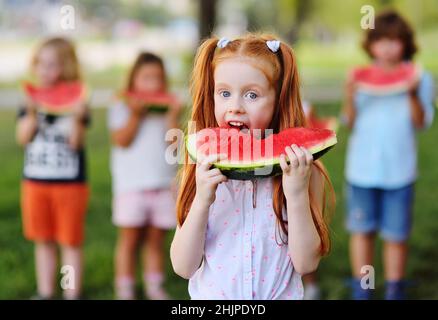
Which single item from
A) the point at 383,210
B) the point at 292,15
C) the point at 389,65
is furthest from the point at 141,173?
the point at 292,15

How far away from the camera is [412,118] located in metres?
4.47

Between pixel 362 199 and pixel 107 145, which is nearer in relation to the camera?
pixel 362 199

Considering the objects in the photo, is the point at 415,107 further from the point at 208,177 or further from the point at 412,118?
the point at 208,177

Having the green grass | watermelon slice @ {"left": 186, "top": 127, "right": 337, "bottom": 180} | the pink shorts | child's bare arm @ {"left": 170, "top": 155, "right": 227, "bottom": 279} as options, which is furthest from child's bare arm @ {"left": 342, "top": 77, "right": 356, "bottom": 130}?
child's bare arm @ {"left": 170, "top": 155, "right": 227, "bottom": 279}

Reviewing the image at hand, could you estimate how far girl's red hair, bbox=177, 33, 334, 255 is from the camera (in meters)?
2.27

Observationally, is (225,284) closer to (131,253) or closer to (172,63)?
(131,253)

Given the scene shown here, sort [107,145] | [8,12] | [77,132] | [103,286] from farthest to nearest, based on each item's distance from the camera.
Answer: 1. [8,12]
2. [107,145]
3. [103,286]
4. [77,132]

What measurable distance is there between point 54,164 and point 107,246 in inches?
57.8

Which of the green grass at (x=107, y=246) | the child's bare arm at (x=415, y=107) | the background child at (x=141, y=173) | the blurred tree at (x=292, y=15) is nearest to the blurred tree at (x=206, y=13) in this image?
the green grass at (x=107, y=246)

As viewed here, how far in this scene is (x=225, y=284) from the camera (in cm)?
236

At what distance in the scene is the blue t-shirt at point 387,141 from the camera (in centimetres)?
444
